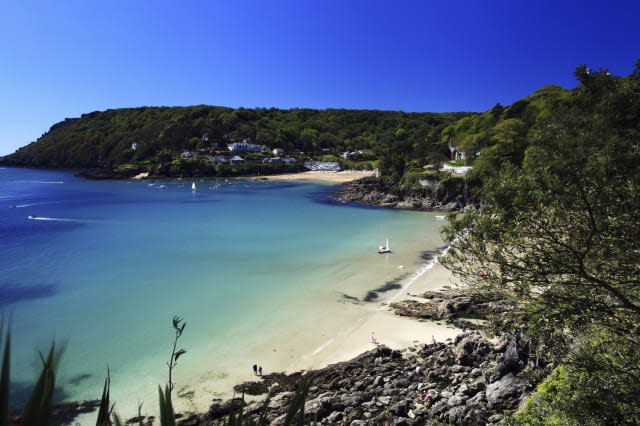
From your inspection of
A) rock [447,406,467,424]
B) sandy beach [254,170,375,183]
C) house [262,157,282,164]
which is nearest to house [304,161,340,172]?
sandy beach [254,170,375,183]

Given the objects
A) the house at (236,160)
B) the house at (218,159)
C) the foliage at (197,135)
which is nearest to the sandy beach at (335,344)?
the foliage at (197,135)

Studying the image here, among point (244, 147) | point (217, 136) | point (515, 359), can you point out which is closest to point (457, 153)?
point (515, 359)

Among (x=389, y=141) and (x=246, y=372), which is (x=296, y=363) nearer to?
(x=246, y=372)

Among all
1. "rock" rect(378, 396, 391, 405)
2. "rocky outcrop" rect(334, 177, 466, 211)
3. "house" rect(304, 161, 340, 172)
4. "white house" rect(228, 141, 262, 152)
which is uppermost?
"white house" rect(228, 141, 262, 152)

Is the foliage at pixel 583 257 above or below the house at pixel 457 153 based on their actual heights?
below

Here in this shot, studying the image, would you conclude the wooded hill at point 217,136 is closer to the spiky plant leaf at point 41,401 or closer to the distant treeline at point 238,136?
the distant treeline at point 238,136

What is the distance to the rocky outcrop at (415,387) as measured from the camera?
906cm

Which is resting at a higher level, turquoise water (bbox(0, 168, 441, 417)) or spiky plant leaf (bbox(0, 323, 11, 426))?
spiky plant leaf (bbox(0, 323, 11, 426))

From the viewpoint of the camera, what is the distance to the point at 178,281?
71.8ft

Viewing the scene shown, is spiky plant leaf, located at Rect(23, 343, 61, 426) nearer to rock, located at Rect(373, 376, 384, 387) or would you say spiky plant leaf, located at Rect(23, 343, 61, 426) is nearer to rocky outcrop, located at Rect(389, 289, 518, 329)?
rock, located at Rect(373, 376, 384, 387)

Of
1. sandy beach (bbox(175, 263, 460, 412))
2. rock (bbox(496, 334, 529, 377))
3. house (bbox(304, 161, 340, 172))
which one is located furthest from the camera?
house (bbox(304, 161, 340, 172))

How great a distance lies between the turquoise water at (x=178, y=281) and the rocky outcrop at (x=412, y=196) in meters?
4.55

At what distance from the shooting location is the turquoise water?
1359cm

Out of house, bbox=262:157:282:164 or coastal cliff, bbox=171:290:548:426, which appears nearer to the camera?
coastal cliff, bbox=171:290:548:426
